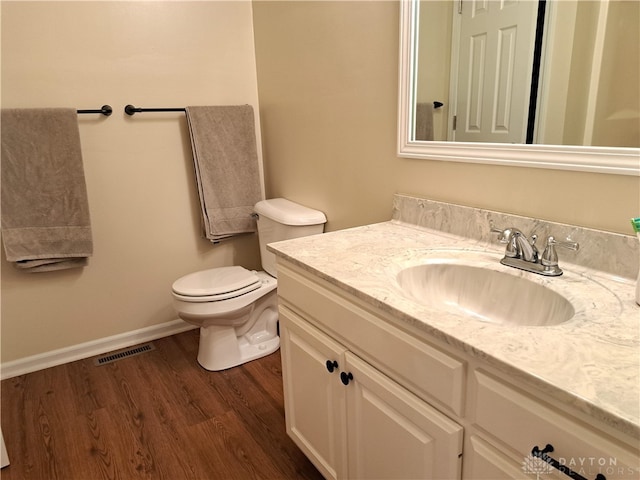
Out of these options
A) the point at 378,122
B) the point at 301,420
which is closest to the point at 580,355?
the point at 301,420

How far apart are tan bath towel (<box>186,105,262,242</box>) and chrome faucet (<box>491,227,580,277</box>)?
61.1 inches

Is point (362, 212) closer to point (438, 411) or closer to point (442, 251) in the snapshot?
point (442, 251)

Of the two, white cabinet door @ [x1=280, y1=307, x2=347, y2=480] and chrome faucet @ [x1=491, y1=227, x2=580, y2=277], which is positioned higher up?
chrome faucet @ [x1=491, y1=227, x2=580, y2=277]

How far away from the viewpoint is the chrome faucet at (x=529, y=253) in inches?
45.4

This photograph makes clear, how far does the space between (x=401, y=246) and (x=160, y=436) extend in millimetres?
1224

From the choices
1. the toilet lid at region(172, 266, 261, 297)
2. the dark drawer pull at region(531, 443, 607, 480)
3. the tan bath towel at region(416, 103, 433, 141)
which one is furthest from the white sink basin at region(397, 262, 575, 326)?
the toilet lid at region(172, 266, 261, 297)

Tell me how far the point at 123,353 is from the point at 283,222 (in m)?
1.17

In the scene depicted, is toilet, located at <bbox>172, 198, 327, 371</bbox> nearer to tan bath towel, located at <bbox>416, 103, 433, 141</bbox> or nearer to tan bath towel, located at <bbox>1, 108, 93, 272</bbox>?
tan bath towel, located at <bbox>1, 108, 93, 272</bbox>

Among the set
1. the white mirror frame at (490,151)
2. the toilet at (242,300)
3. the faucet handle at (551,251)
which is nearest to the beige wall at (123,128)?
the toilet at (242,300)

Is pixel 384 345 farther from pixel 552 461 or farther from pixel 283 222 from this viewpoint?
pixel 283 222

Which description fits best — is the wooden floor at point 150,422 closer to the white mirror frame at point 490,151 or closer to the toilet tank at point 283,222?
the toilet tank at point 283,222

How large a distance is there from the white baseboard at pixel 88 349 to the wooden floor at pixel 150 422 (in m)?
0.04

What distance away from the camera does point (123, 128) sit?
228cm

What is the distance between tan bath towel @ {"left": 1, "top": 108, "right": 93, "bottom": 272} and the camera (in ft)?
6.58
